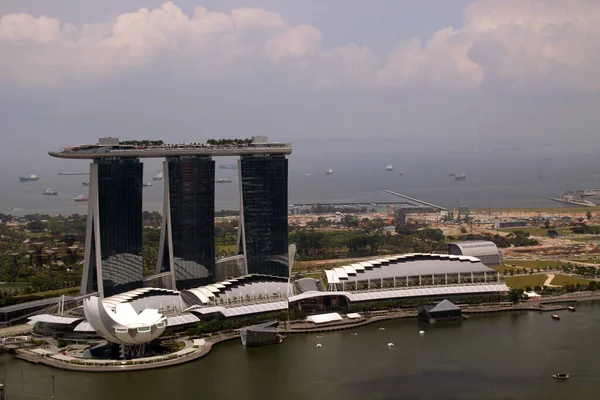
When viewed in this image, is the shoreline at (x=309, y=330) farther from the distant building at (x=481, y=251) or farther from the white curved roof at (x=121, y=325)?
the distant building at (x=481, y=251)

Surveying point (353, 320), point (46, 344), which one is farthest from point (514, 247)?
point (46, 344)

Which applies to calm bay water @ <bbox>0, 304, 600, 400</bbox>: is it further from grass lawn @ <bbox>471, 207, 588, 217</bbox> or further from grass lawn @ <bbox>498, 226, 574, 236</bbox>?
grass lawn @ <bbox>471, 207, 588, 217</bbox>

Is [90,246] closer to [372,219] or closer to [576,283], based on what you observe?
[576,283]

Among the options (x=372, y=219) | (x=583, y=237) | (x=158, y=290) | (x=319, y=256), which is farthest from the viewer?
(x=372, y=219)

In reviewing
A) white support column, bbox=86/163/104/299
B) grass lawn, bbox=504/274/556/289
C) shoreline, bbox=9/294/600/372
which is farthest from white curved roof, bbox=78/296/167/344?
grass lawn, bbox=504/274/556/289

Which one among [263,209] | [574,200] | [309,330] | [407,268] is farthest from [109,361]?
[574,200]

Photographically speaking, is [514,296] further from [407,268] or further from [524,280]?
[524,280]
